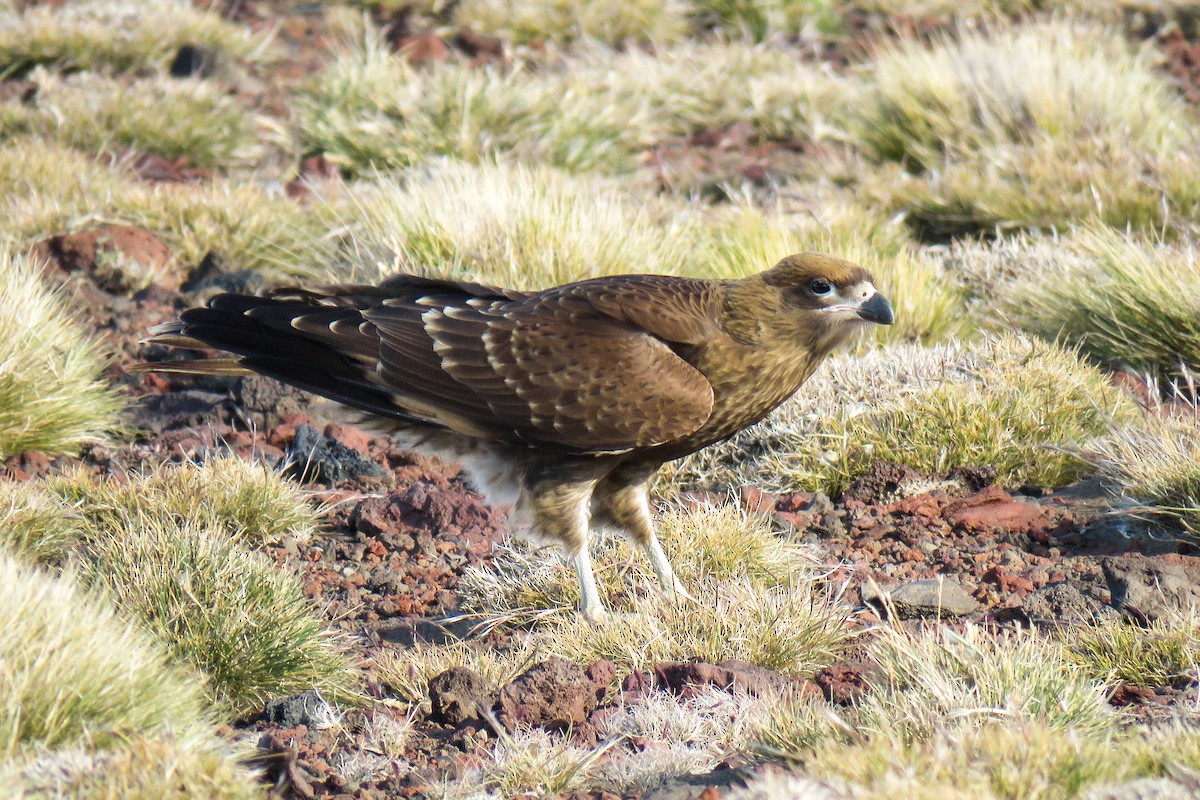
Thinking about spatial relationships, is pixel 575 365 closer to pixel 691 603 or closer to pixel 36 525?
pixel 691 603

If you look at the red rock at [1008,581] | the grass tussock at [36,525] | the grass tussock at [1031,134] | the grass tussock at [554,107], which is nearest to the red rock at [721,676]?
the red rock at [1008,581]

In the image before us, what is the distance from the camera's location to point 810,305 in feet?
17.2

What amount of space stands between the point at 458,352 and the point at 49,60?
7.47 m

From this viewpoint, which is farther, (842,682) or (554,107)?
(554,107)

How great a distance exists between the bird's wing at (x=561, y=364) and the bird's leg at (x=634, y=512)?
315 mm

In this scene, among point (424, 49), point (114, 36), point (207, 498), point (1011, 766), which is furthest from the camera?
point (424, 49)

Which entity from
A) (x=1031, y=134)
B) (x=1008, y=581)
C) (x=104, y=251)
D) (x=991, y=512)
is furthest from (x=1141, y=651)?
(x=104, y=251)

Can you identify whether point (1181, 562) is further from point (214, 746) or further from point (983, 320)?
point (214, 746)

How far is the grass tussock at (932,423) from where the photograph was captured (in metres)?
6.11

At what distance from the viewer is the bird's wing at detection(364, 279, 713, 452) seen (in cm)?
505

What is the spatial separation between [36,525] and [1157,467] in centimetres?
429

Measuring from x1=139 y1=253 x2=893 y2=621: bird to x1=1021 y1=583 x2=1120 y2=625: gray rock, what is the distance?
3.83 ft

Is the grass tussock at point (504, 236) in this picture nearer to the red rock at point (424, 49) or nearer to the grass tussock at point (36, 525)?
the grass tussock at point (36, 525)

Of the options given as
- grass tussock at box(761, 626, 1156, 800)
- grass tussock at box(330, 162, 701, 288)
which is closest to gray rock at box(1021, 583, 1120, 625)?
grass tussock at box(761, 626, 1156, 800)
